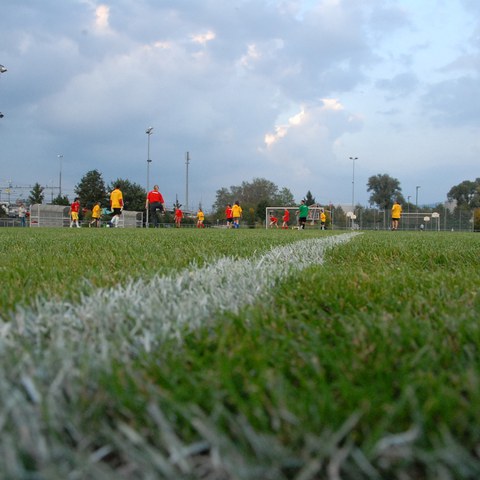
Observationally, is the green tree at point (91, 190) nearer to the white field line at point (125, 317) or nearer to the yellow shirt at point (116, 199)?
the yellow shirt at point (116, 199)

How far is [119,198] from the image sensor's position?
77.1ft

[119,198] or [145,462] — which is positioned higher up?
[119,198]

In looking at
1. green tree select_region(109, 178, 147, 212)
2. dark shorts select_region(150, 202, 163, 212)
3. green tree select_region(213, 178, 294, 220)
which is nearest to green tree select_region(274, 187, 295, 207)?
green tree select_region(213, 178, 294, 220)

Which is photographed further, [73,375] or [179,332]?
[179,332]

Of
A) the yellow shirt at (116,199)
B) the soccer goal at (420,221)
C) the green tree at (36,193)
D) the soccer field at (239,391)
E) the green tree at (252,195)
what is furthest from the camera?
the green tree at (252,195)

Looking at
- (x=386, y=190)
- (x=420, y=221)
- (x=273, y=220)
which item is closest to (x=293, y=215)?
(x=273, y=220)

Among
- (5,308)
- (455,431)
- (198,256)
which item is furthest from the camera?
(198,256)

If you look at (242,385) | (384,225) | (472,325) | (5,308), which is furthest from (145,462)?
(384,225)

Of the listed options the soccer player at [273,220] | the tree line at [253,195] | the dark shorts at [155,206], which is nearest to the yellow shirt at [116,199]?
the dark shorts at [155,206]

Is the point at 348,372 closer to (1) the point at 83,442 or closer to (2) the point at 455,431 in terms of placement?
(2) the point at 455,431

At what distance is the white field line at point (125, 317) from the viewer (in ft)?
4.74

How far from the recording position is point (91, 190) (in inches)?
3206

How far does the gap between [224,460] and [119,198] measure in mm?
23554

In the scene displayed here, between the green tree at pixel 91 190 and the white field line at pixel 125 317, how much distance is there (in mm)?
82310
